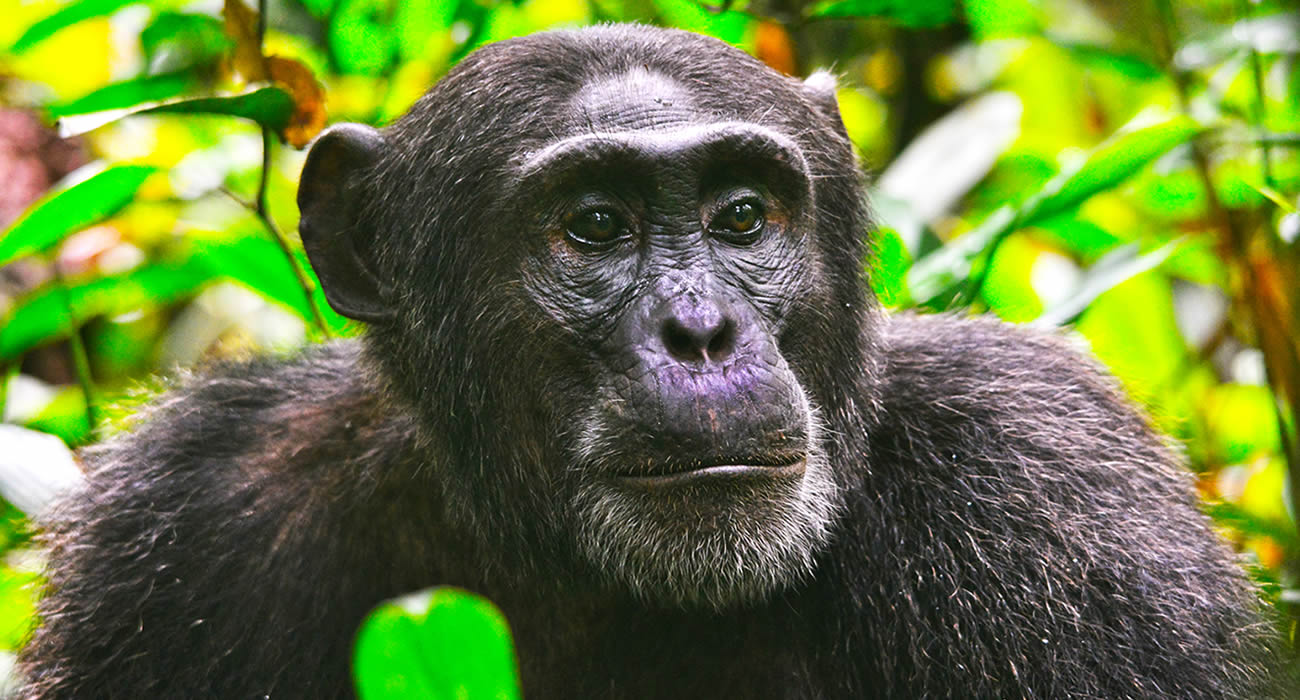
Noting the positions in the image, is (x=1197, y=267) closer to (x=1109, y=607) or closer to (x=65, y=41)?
(x=1109, y=607)

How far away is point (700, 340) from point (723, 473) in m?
0.32

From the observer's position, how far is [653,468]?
3516 mm

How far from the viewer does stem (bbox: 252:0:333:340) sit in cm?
494

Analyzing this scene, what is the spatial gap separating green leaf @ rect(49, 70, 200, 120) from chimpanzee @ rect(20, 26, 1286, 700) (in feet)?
3.20

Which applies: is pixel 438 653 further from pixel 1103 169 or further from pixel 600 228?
pixel 1103 169

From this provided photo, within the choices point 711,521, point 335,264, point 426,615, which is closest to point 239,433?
point 335,264

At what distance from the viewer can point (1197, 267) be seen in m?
6.49

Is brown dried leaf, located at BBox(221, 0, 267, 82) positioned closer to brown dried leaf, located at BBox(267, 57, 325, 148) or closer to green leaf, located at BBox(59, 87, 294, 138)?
brown dried leaf, located at BBox(267, 57, 325, 148)

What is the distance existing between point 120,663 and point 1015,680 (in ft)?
8.36

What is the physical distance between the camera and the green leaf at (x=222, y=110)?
4234 mm

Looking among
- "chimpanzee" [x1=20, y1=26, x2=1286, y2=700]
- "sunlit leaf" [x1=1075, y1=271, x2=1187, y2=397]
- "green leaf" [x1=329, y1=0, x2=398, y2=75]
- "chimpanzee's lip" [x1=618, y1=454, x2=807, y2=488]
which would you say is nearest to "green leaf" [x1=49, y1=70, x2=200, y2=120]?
"green leaf" [x1=329, y1=0, x2=398, y2=75]

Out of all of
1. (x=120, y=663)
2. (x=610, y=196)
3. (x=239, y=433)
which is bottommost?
(x=120, y=663)

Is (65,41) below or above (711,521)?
below

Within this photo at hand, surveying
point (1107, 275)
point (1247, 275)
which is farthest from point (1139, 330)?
point (1247, 275)
